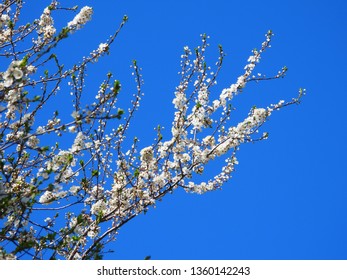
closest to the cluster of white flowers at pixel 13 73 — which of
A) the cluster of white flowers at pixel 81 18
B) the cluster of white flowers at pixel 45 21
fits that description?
the cluster of white flowers at pixel 81 18

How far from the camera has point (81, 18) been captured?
630 cm

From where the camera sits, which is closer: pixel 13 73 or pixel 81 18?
pixel 13 73

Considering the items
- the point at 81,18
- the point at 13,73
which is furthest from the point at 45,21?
the point at 13,73

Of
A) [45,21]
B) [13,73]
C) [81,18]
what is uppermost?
[45,21]

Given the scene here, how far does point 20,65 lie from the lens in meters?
4.29

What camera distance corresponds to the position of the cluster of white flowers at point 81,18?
6.16 metres

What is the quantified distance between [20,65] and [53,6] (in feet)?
10.7

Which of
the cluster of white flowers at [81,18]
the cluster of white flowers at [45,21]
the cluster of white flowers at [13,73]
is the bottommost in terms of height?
the cluster of white flowers at [13,73]

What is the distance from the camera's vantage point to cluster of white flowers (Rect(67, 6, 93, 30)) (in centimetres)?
616

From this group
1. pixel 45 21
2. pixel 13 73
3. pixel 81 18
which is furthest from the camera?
pixel 45 21

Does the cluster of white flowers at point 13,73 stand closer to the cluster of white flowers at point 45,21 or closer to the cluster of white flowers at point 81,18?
the cluster of white flowers at point 81,18

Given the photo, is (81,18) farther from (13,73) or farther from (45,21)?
(13,73)

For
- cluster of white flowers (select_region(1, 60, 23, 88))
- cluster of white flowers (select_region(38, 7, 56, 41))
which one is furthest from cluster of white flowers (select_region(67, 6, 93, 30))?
cluster of white flowers (select_region(1, 60, 23, 88))
